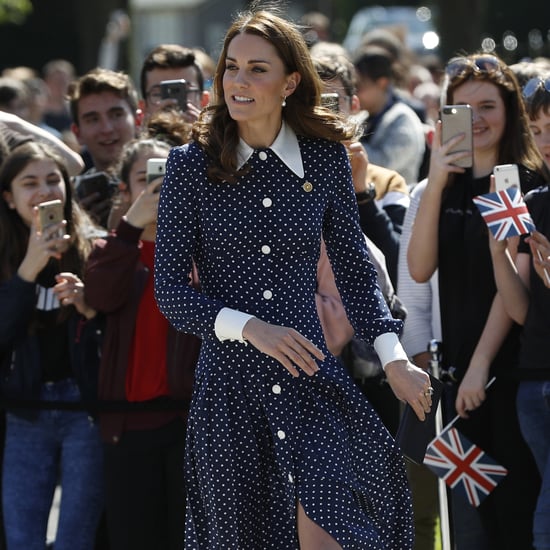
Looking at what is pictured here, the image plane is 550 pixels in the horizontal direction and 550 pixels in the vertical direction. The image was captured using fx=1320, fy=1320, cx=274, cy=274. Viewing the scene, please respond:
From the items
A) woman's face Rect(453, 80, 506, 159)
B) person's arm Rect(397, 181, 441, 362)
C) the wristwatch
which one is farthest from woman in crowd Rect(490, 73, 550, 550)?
the wristwatch

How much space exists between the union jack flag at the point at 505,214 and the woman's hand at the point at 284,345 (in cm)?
121

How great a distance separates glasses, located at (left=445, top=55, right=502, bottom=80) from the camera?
553 cm

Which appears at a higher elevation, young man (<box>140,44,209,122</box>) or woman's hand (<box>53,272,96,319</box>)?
young man (<box>140,44,209,122</box>)

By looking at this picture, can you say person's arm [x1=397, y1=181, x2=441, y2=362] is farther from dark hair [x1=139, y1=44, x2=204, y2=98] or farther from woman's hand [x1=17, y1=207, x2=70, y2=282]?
dark hair [x1=139, y1=44, x2=204, y2=98]

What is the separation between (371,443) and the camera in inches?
170

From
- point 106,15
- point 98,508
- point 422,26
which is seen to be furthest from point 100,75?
point 422,26

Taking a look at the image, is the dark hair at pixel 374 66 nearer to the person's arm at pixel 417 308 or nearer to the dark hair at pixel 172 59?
the dark hair at pixel 172 59

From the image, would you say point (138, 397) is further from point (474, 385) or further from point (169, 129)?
point (474, 385)

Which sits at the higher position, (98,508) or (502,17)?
(502,17)

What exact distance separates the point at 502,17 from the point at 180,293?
2383cm

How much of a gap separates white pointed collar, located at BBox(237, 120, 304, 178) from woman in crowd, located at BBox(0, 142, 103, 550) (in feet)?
4.56

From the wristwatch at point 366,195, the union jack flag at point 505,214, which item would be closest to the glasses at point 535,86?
the union jack flag at point 505,214

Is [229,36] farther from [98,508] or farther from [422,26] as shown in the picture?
[422,26]

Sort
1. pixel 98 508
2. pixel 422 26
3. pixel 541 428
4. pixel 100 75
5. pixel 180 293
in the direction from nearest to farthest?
1. pixel 180 293
2. pixel 541 428
3. pixel 98 508
4. pixel 100 75
5. pixel 422 26
